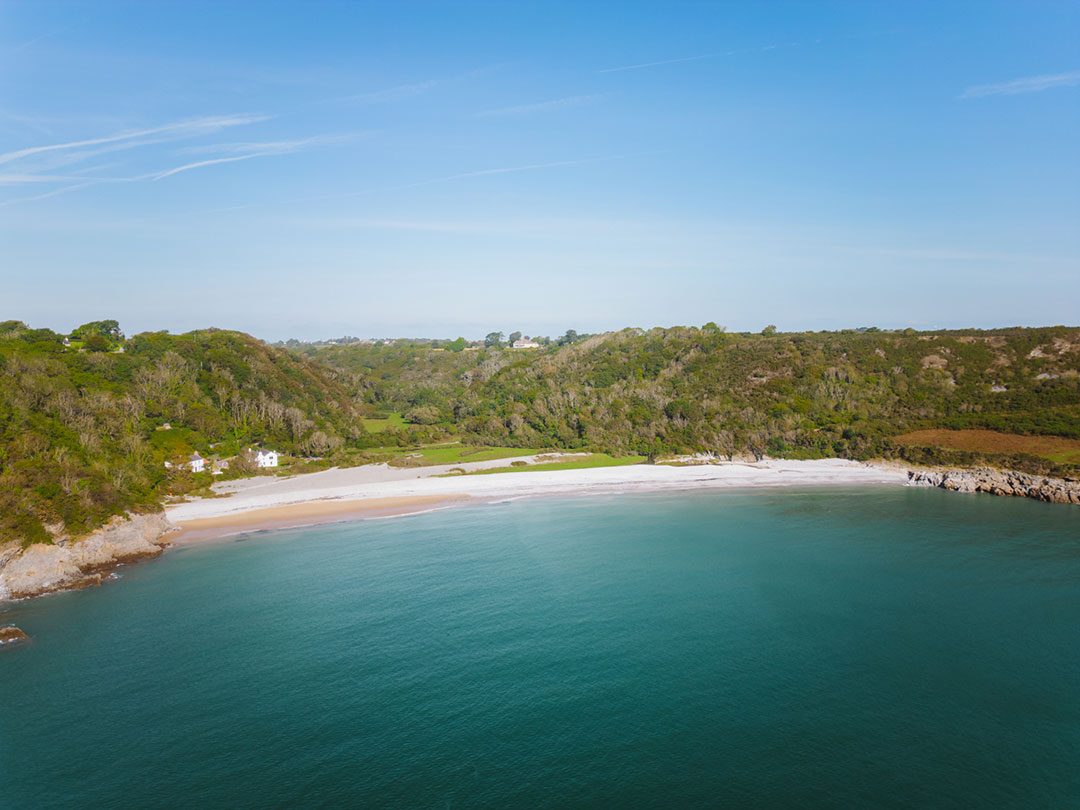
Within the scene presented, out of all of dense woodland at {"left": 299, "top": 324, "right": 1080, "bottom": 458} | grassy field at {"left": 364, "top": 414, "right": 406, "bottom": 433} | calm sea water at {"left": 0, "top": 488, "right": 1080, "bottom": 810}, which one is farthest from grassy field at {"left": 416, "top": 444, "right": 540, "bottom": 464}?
calm sea water at {"left": 0, "top": 488, "right": 1080, "bottom": 810}

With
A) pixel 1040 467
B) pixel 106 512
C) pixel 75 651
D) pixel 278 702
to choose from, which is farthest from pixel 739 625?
pixel 1040 467

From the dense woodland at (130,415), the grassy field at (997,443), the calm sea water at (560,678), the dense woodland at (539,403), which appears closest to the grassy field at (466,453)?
the dense woodland at (539,403)

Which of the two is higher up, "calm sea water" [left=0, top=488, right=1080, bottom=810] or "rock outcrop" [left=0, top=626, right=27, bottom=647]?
Result: "rock outcrop" [left=0, top=626, right=27, bottom=647]

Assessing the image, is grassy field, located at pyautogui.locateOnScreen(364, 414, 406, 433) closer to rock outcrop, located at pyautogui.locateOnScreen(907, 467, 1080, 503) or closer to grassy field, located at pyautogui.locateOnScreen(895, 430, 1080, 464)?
grassy field, located at pyautogui.locateOnScreen(895, 430, 1080, 464)

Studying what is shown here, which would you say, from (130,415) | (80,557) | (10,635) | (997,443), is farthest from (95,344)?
(997,443)

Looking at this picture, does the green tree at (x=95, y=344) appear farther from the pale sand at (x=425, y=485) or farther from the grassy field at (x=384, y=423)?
the grassy field at (x=384, y=423)

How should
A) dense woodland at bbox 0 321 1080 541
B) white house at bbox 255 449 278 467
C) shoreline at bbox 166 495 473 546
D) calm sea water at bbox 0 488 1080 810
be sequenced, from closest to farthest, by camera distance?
calm sea water at bbox 0 488 1080 810
shoreline at bbox 166 495 473 546
dense woodland at bbox 0 321 1080 541
white house at bbox 255 449 278 467

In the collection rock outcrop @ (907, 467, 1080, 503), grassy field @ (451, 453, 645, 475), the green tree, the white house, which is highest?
the green tree
